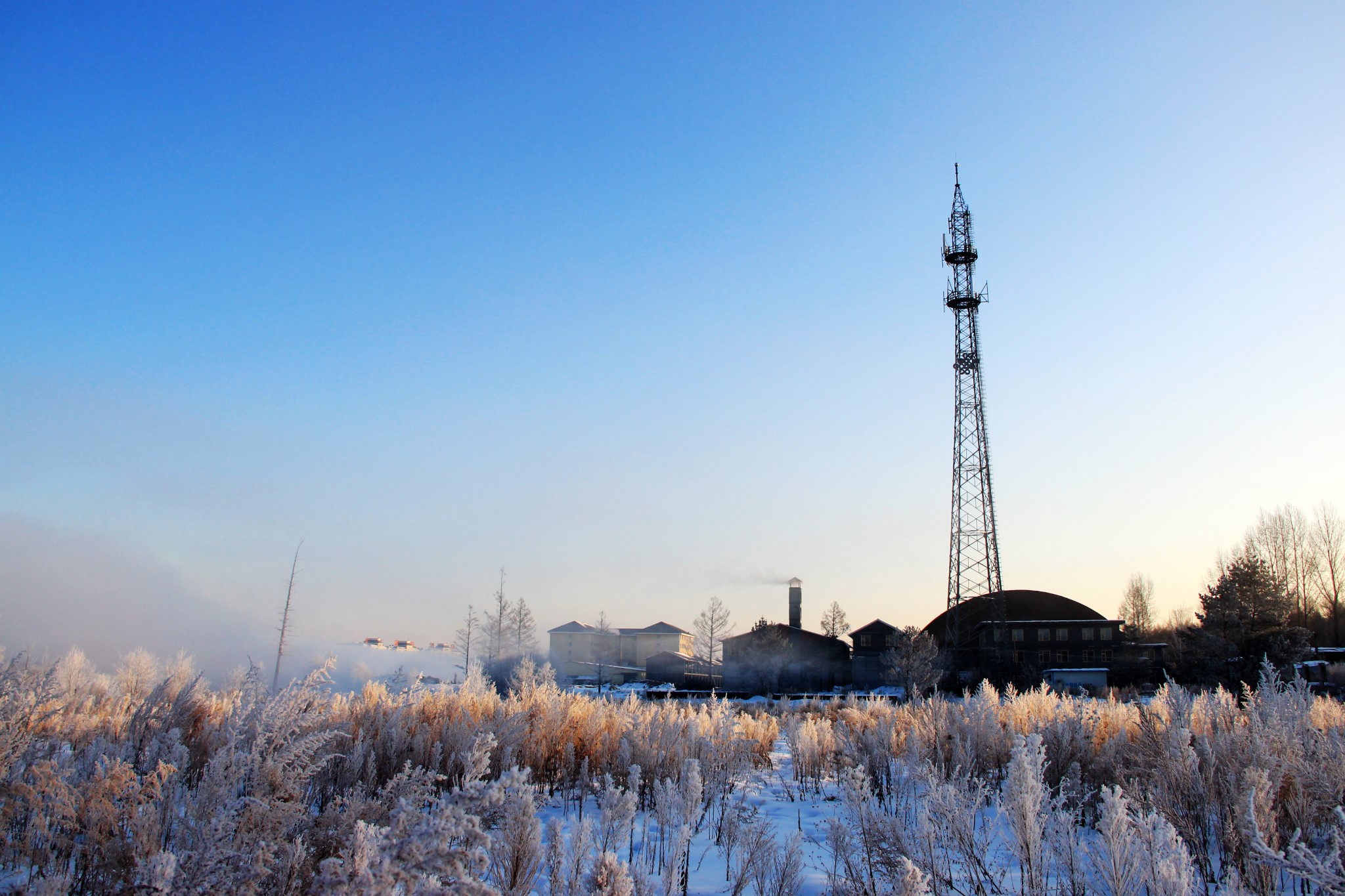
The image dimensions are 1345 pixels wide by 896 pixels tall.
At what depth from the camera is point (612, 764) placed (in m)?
7.38

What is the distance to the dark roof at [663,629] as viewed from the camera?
63500 millimetres

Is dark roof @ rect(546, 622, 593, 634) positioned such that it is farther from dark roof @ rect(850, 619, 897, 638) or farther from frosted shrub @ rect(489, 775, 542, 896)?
frosted shrub @ rect(489, 775, 542, 896)

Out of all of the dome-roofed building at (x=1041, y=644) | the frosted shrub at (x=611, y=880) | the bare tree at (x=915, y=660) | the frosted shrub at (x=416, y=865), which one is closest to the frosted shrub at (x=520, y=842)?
the frosted shrub at (x=611, y=880)

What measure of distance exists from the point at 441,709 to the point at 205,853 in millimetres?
5897

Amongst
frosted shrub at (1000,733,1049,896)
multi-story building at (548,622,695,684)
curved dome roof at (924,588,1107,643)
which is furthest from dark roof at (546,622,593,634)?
frosted shrub at (1000,733,1049,896)

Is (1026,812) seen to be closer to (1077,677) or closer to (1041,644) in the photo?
(1077,677)

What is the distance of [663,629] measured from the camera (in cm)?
6388

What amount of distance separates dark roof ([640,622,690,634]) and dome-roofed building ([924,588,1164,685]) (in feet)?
72.0

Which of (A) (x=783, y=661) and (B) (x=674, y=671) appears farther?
(B) (x=674, y=671)

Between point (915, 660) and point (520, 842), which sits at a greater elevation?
point (520, 842)

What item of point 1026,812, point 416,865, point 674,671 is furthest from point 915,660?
point 416,865

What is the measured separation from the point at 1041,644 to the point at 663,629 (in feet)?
96.9

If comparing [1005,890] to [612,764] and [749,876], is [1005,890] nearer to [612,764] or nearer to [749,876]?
[749,876]

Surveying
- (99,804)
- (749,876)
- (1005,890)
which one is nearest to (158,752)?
(99,804)
